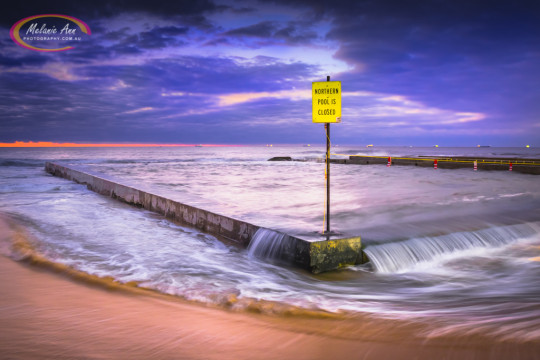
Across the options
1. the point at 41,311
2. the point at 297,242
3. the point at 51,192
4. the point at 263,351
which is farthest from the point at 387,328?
the point at 51,192

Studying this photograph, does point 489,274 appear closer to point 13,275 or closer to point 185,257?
point 185,257

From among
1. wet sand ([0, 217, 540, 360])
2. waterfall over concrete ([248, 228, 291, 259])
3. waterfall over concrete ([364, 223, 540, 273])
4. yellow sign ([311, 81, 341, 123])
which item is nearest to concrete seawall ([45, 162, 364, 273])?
waterfall over concrete ([248, 228, 291, 259])

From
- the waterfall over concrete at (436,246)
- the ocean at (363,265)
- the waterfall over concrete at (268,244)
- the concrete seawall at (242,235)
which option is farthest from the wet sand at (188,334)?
the waterfall over concrete at (436,246)

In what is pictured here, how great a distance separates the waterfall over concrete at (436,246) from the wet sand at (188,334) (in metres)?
2.25

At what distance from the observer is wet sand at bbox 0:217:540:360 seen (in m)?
3.40

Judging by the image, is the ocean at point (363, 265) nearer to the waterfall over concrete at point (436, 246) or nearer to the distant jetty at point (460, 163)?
the waterfall over concrete at point (436, 246)

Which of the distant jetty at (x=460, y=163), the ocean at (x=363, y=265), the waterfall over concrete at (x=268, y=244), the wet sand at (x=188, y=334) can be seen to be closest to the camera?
the wet sand at (x=188, y=334)

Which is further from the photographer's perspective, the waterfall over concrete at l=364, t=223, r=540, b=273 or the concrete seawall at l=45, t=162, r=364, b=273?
the waterfall over concrete at l=364, t=223, r=540, b=273

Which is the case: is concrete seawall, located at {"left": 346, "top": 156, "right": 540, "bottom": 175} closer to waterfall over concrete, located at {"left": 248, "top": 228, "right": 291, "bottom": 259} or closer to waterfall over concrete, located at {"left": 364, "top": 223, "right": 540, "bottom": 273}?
waterfall over concrete, located at {"left": 364, "top": 223, "right": 540, "bottom": 273}

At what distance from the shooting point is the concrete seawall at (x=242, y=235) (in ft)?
18.8

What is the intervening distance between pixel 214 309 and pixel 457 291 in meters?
3.36

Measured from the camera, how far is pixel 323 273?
18.8 feet

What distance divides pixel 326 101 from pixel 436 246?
346 cm

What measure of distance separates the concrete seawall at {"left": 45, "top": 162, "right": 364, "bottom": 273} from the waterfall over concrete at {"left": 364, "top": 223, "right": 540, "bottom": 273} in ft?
1.44
